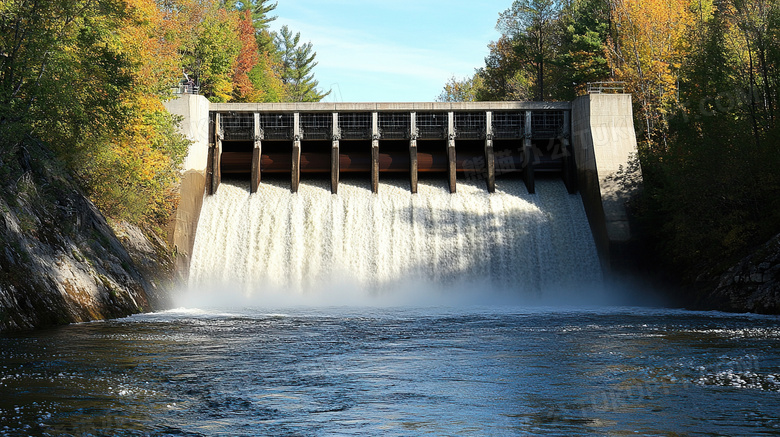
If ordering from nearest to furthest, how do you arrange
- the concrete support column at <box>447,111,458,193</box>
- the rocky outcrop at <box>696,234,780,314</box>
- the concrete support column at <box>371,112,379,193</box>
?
A: the rocky outcrop at <box>696,234,780,314</box>, the concrete support column at <box>371,112,379,193</box>, the concrete support column at <box>447,111,458,193</box>

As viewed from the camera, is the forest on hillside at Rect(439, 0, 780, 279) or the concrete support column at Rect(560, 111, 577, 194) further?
the concrete support column at Rect(560, 111, 577, 194)

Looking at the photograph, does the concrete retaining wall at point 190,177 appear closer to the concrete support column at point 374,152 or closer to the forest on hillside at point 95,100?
the forest on hillside at point 95,100

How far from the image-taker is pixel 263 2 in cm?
8506

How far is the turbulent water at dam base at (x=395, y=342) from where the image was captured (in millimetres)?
8828

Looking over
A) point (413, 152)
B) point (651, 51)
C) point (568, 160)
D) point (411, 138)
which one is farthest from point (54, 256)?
point (651, 51)

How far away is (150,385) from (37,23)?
1494cm

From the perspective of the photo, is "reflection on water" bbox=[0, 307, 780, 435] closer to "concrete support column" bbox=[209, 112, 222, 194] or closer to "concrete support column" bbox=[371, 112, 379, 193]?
"concrete support column" bbox=[209, 112, 222, 194]

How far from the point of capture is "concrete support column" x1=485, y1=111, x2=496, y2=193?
3612 centimetres

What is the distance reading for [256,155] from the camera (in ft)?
117

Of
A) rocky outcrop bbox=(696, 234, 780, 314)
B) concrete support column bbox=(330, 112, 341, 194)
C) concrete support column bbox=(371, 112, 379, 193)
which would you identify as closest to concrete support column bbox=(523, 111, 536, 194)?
concrete support column bbox=(371, 112, 379, 193)

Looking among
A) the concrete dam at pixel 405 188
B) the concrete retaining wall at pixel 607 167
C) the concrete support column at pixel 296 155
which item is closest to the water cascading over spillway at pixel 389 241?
the concrete dam at pixel 405 188

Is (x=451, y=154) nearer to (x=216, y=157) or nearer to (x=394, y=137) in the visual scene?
(x=394, y=137)

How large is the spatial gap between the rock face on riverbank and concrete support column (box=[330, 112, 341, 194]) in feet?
36.5

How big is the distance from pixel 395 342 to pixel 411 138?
2080cm
